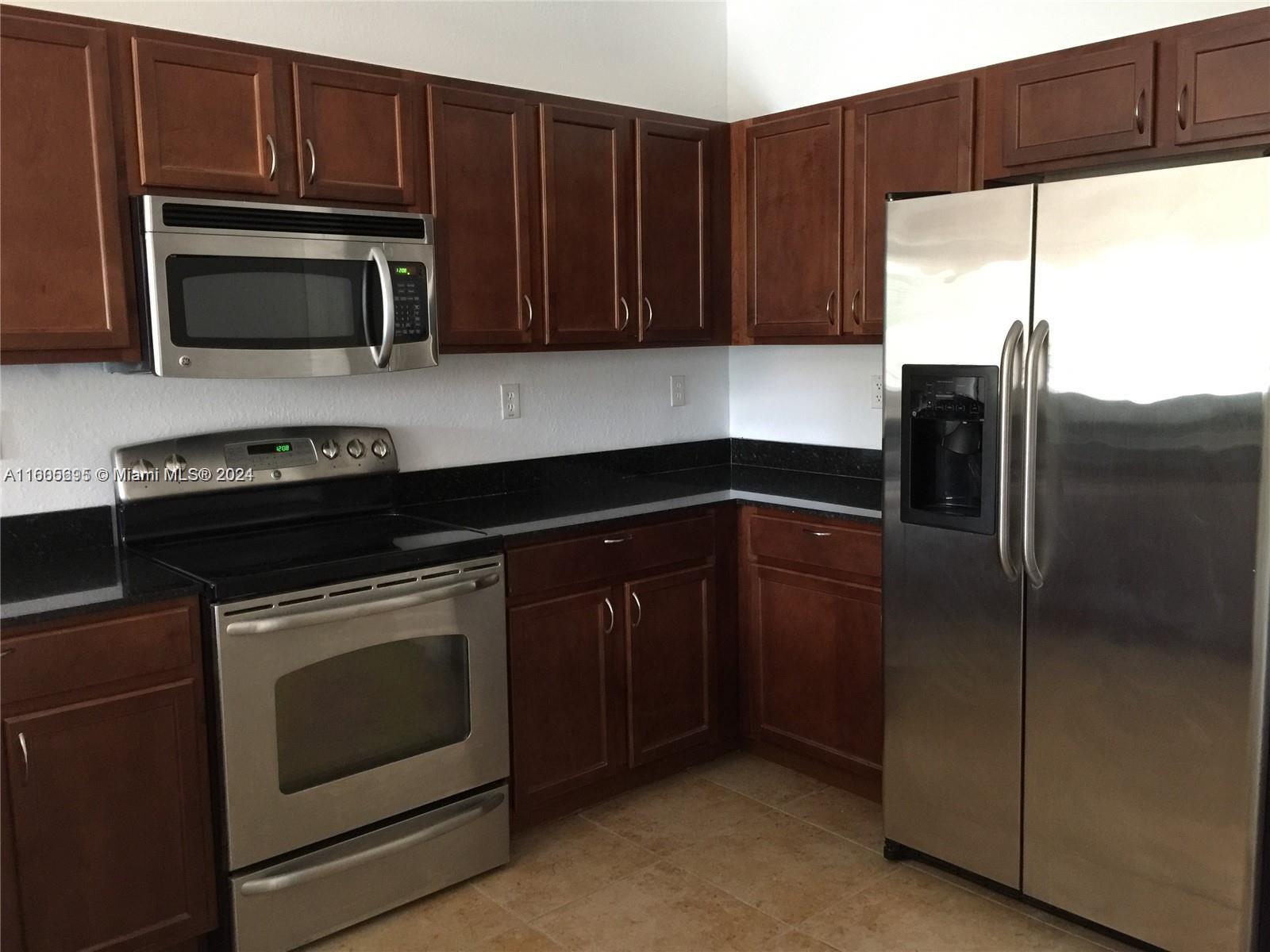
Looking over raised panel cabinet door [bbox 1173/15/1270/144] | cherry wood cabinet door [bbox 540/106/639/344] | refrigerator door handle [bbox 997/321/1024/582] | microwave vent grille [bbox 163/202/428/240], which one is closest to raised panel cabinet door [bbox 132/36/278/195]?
microwave vent grille [bbox 163/202/428/240]

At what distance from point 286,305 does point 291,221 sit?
0.66ft

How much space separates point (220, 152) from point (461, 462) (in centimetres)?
121

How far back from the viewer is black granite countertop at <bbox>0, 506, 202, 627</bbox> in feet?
7.12

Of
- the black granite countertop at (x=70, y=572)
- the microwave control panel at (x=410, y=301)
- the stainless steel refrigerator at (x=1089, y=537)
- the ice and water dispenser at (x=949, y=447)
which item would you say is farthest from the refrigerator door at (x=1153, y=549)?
the black granite countertop at (x=70, y=572)

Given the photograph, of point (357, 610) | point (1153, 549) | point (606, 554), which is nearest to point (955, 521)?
point (1153, 549)

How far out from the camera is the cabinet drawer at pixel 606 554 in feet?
9.55

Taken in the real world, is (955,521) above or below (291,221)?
below

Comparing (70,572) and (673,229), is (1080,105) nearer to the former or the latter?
(673,229)

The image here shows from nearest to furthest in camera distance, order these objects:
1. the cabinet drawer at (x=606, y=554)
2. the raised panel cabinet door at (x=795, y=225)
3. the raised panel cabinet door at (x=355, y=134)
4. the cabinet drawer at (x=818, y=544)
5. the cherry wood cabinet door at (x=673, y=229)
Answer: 1. the raised panel cabinet door at (x=355, y=134)
2. the cabinet drawer at (x=606, y=554)
3. the cabinet drawer at (x=818, y=544)
4. the raised panel cabinet door at (x=795, y=225)
5. the cherry wood cabinet door at (x=673, y=229)

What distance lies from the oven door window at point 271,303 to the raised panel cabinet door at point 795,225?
136 centimetres

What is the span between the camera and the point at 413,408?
3.27 meters

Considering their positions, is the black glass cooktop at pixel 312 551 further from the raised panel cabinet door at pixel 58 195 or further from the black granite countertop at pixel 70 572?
the raised panel cabinet door at pixel 58 195

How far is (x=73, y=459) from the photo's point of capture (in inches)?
105

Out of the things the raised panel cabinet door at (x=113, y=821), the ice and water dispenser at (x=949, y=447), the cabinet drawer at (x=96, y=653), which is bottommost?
the raised panel cabinet door at (x=113, y=821)
